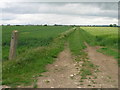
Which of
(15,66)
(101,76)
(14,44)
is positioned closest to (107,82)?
(101,76)

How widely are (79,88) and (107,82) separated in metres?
1.32

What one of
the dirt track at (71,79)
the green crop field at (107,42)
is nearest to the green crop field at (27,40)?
the dirt track at (71,79)

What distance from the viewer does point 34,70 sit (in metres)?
8.17

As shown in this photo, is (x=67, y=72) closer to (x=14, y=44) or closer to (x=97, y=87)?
(x=97, y=87)

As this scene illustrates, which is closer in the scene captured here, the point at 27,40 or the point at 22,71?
the point at 22,71

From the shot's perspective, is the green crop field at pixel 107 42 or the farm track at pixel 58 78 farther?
the green crop field at pixel 107 42

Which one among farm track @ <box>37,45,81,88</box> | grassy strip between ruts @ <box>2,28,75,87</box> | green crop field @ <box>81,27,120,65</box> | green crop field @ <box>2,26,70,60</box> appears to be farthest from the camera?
green crop field @ <box>81,27,120,65</box>

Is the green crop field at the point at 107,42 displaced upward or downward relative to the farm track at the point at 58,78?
upward

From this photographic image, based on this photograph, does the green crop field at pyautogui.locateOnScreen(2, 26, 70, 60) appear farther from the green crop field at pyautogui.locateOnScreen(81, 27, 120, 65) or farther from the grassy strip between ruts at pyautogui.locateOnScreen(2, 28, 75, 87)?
the green crop field at pyautogui.locateOnScreen(81, 27, 120, 65)

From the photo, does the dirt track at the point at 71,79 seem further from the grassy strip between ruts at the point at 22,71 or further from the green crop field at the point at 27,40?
the green crop field at the point at 27,40

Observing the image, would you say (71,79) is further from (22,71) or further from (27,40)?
(27,40)

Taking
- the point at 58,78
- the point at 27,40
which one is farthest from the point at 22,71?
the point at 27,40

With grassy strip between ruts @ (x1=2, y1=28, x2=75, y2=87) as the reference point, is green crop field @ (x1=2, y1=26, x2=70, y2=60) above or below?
above

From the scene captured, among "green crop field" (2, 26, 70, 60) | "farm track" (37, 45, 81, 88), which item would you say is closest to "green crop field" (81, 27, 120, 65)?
"farm track" (37, 45, 81, 88)
